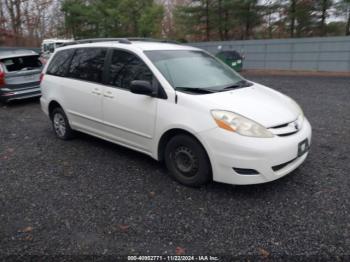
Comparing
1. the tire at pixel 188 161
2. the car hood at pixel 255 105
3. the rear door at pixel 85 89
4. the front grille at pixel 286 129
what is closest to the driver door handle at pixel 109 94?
the rear door at pixel 85 89

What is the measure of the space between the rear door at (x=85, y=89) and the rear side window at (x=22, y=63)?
4.44 metres

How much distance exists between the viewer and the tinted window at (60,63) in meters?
4.91

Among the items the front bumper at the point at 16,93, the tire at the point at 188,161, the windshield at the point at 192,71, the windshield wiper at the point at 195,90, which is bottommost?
the tire at the point at 188,161

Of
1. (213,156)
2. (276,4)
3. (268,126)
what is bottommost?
(213,156)

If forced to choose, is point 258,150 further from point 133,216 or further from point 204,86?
point 133,216

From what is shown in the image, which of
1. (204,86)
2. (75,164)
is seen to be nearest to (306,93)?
(204,86)

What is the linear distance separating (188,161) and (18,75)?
682 cm

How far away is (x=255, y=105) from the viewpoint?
3.28 meters

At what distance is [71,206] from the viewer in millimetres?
3133

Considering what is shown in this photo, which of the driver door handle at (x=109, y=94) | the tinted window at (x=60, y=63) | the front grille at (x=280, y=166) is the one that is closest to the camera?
the front grille at (x=280, y=166)

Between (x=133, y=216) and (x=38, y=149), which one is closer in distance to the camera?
(x=133, y=216)

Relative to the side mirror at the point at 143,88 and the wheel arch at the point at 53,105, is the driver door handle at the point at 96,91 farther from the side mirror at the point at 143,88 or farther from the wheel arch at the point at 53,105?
the wheel arch at the point at 53,105

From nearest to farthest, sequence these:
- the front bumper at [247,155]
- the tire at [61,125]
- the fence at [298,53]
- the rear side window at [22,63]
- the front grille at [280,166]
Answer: the front bumper at [247,155] < the front grille at [280,166] < the tire at [61,125] < the rear side window at [22,63] < the fence at [298,53]

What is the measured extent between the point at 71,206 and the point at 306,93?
8842mm
